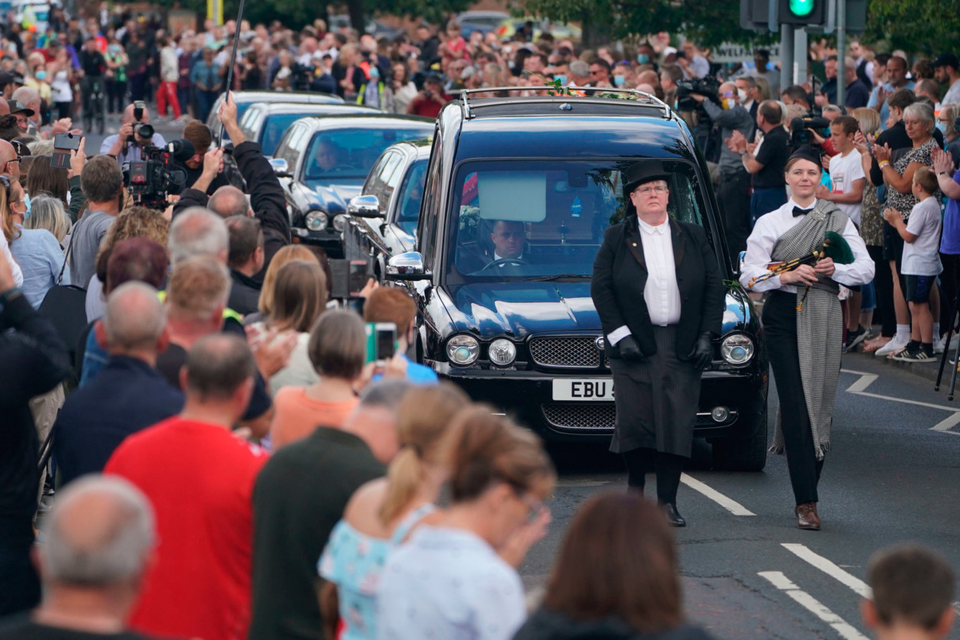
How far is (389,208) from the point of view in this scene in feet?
44.4

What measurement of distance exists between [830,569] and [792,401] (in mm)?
1063

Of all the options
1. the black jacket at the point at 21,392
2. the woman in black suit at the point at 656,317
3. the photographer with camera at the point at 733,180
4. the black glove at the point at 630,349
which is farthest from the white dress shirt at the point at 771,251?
the photographer with camera at the point at 733,180

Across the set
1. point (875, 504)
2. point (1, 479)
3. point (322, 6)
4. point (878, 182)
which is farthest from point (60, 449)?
point (322, 6)

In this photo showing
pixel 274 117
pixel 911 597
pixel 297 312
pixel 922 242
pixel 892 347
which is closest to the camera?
pixel 911 597

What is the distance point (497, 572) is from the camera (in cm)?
330

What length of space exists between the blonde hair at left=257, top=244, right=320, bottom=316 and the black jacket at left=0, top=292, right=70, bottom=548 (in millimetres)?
883

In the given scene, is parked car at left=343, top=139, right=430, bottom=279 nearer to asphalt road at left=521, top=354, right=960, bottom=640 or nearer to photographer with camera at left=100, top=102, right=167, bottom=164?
photographer with camera at left=100, top=102, right=167, bottom=164

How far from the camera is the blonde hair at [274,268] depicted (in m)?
6.06

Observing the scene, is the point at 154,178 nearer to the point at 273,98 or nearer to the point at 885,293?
the point at 885,293

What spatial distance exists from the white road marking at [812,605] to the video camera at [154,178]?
14.0ft

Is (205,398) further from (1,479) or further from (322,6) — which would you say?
(322,6)

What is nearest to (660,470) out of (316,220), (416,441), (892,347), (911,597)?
(416,441)

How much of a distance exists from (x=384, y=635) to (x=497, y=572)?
331 millimetres

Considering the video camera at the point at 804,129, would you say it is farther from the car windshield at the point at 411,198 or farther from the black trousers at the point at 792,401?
the black trousers at the point at 792,401
